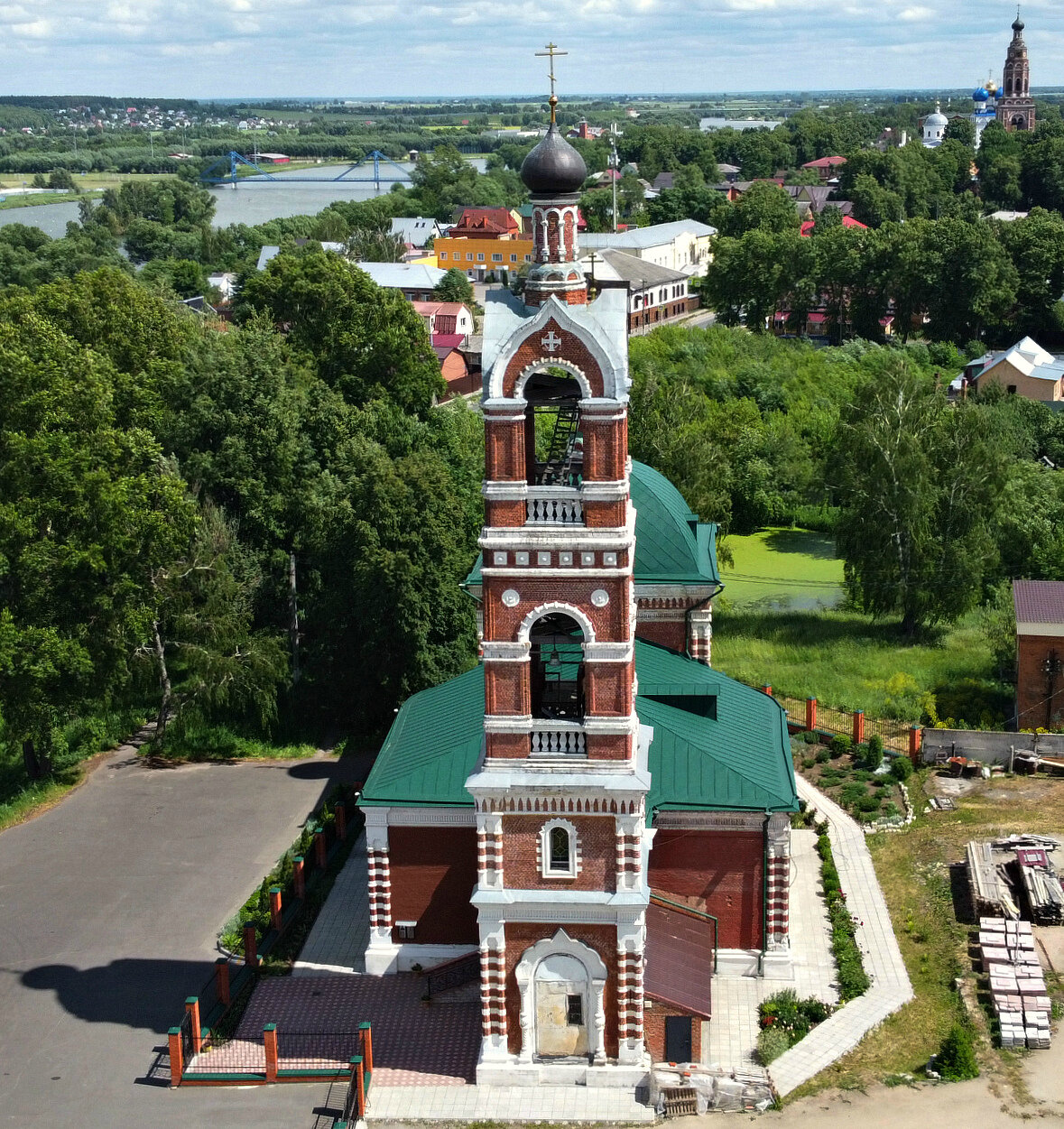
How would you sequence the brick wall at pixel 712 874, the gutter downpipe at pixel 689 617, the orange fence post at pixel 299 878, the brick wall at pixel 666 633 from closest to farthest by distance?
the brick wall at pixel 712 874 < the orange fence post at pixel 299 878 < the gutter downpipe at pixel 689 617 < the brick wall at pixel 666 633

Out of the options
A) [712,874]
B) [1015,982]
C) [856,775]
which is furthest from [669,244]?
[1015,982]

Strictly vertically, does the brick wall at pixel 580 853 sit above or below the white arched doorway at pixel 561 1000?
above

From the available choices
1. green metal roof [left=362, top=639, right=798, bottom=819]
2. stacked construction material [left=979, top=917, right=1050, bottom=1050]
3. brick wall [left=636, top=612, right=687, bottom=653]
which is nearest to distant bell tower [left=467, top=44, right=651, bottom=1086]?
green metal roof [left=362, top=639, right=798, bottom=819]

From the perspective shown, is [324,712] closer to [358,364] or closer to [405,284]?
[358,364]

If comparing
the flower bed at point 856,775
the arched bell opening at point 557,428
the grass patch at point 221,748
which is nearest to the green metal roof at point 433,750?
the arched bell opening at point 557,428

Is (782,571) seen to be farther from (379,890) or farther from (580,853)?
(580,853)

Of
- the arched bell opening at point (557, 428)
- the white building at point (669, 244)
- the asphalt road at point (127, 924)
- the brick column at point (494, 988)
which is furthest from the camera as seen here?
the white building at point (669, 244)

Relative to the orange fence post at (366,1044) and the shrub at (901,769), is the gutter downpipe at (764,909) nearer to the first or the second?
the orange fence post at (366,1044)
